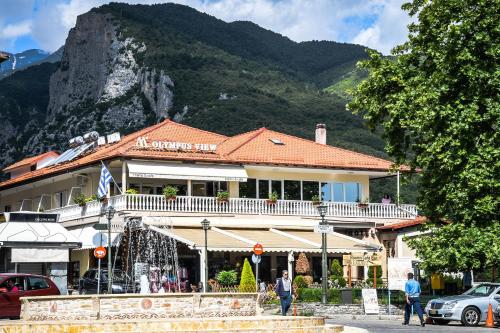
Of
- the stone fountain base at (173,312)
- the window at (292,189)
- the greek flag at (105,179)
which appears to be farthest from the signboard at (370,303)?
the window at (292,189)

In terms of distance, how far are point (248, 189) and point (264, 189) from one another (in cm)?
94

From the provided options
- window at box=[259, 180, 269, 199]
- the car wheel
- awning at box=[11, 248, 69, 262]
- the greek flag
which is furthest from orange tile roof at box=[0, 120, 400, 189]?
the car wheel

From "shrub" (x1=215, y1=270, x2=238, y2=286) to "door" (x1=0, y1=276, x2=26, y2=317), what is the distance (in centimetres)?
1532

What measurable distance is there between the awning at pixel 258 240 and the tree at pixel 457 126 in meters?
10.1

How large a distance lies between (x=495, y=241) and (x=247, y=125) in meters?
73.7

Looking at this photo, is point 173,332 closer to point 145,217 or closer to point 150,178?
point 145,217

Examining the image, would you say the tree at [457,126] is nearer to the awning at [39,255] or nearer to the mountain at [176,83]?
the awning at [39,255]

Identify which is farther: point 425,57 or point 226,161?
point 226,161

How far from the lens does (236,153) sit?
170 ft

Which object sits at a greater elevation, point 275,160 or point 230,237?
point 275,160

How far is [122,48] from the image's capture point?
14988cm

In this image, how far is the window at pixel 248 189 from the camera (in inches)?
2044

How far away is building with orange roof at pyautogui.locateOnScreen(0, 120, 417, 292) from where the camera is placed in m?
46.4

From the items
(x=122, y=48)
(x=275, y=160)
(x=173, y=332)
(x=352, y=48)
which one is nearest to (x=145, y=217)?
(x=275, y=160)
